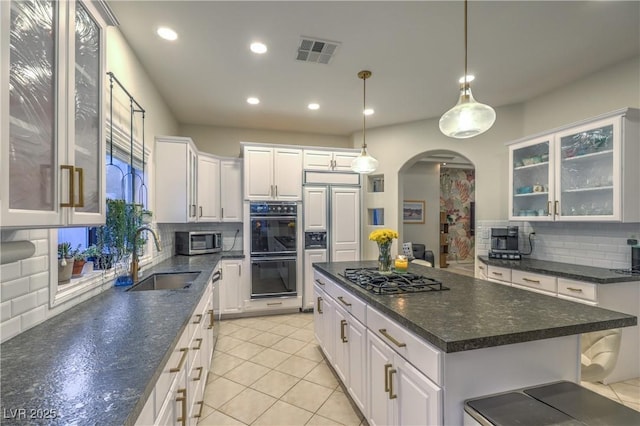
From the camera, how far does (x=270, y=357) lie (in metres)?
2.89

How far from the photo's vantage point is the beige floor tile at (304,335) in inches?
131

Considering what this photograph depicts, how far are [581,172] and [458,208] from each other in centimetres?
592

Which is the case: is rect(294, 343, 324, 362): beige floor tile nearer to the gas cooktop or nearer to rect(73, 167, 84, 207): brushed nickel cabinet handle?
the gas cooktop

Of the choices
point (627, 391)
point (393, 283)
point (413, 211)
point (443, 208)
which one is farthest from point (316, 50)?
point (443, 208)

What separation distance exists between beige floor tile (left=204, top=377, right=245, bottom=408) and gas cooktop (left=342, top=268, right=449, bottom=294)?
50.3 inches

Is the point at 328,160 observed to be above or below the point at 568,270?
above

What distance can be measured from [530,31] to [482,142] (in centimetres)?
185

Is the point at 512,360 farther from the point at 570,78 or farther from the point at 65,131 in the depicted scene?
the point at 570,78

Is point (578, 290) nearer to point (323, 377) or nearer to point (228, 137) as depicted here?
point (323, 377)

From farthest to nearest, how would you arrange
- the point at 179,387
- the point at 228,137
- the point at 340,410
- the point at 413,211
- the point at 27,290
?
the point at 413,211 < the point at 228,137 < the point at 340,410 < the point at 179,387 < the point at 27,290

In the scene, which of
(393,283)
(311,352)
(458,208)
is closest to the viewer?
(393,283)

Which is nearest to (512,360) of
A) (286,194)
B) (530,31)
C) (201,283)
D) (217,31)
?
(201,283)

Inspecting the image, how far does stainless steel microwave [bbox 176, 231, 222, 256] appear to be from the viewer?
12.3 ft

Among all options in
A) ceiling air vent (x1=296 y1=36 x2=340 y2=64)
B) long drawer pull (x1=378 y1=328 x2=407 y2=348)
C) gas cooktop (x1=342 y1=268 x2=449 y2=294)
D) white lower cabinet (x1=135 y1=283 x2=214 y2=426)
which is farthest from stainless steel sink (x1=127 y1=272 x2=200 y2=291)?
ceiling air vent (x1=296 y1=36 x2=340 y2=64)
